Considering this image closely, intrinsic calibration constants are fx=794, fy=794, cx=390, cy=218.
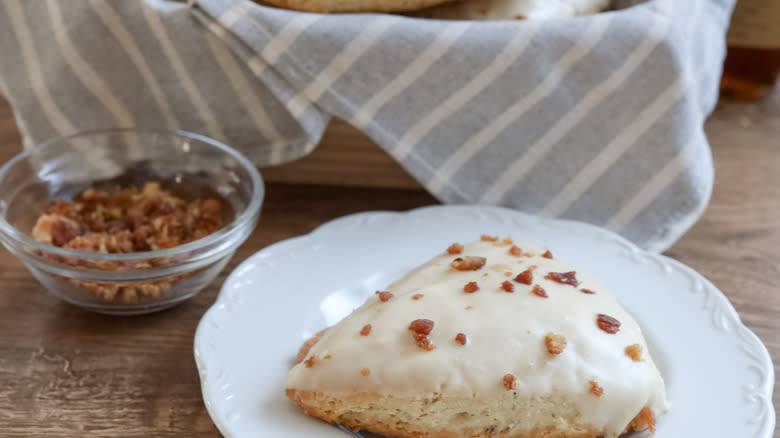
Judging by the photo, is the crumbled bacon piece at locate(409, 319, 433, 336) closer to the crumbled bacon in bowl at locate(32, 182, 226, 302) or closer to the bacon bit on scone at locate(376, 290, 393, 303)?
the bacon bit on scone at locate(376, 290, 393, 303)

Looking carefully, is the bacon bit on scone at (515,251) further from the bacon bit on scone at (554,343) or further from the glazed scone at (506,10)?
the glazed scone at (506,10)

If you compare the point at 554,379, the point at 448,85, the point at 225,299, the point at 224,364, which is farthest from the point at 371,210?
the point at 554,379

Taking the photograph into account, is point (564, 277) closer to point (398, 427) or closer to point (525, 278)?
point (525, 278)

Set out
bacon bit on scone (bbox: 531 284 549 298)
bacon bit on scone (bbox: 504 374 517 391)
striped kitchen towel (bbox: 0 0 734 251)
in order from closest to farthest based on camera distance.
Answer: bacon bit on scone (bbox: 504 374 517 391)
bacon bit on scone (bbox: 531 284 549 298)
striped kitchen towel (bbox: 0 0 734 251)

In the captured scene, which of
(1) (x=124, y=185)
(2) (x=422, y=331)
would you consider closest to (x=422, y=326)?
A: (2) (x=422, y=331)

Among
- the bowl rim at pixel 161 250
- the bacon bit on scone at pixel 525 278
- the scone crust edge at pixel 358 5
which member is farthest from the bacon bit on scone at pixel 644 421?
the scone crust edge at pixel 358 5

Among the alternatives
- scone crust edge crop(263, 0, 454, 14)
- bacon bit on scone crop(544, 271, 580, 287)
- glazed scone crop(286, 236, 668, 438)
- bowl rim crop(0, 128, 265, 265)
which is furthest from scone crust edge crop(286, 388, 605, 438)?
scone crust edge crop(263, 0, 454, 14)
